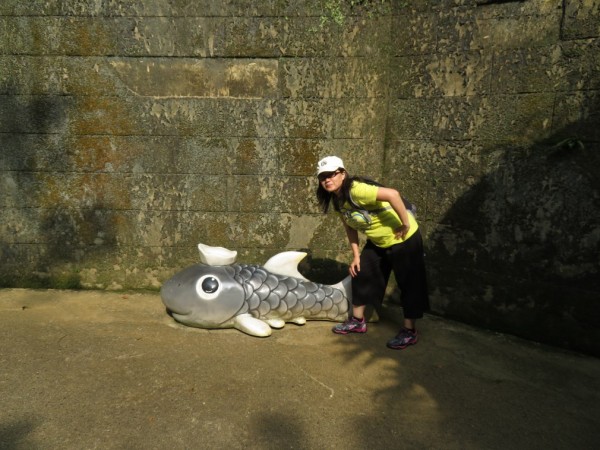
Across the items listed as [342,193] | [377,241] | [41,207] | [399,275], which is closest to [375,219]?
[377,241]

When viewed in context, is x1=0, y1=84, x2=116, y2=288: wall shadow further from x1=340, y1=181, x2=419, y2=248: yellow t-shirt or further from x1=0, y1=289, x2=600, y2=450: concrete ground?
x1=340, y1=181, x2=419, y2=248: yellow t-shirt

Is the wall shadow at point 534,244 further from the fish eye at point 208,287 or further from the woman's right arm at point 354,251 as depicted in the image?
the fish eye at point 208,287

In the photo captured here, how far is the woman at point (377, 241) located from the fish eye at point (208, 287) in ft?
3.49

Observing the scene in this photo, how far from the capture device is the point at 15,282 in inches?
183

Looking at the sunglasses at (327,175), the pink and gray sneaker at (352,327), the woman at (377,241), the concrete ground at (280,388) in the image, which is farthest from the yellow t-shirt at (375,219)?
the concrete ground at (280,388)

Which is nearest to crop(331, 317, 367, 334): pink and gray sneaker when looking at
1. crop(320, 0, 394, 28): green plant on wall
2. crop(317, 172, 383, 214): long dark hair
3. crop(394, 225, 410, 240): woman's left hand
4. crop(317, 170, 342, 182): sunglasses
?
crop(394, 225, 410, 240): woman's left hand

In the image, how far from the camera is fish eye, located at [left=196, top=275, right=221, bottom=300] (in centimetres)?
359

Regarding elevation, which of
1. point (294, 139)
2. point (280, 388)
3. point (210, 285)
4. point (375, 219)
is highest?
point (294, 139)

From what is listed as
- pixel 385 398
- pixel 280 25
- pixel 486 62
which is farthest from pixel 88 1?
pixel 385 398

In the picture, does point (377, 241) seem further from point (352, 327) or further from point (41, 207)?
point (41, 207)

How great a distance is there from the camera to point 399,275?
353cm

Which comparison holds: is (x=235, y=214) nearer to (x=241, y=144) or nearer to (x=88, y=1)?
(x=241, y=144)

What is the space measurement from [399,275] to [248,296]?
125cm

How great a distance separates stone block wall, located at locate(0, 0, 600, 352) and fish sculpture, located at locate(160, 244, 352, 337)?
2.29 ft
